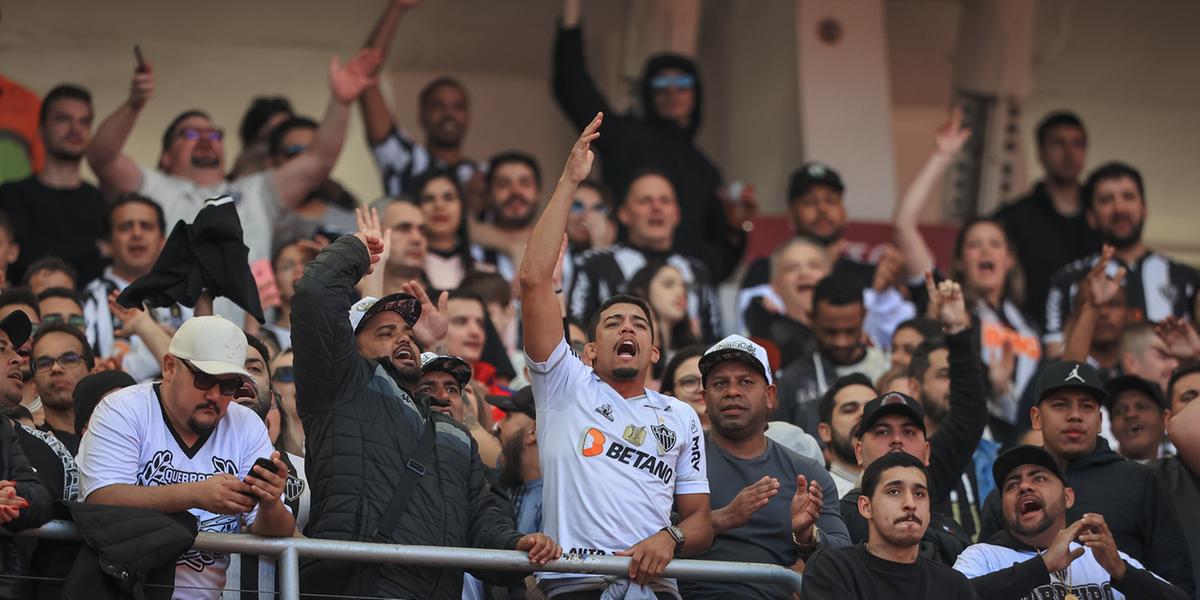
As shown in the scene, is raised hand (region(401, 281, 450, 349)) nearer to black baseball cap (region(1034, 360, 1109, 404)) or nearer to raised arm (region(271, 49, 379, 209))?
black baseball cap (region(1034, 360, 1109, 404))

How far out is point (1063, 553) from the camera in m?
7.55

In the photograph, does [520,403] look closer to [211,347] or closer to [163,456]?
[211,347]

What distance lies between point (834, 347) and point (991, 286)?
229 cm

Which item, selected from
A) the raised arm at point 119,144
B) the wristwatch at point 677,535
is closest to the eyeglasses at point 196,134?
the raised arm at point 119,144

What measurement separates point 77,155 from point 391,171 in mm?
2046

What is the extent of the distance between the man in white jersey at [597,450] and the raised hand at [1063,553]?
1.30 metres

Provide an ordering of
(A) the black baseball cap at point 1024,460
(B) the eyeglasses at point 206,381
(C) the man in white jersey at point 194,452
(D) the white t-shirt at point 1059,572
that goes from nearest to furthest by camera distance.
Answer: (C) the man in white jersey at point 194,452, (B) the eyeglasses at point 206,381, (D) the white t-shirt at point 1059,572, (A) the black baseball cap at point 1024,460

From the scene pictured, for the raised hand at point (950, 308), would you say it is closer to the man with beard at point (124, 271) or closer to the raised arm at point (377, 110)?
the man with beard at point (124, 271)

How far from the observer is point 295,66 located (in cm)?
1561

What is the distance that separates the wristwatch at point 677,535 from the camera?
7367mm

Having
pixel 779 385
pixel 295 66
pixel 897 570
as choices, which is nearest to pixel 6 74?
pixel 295 66

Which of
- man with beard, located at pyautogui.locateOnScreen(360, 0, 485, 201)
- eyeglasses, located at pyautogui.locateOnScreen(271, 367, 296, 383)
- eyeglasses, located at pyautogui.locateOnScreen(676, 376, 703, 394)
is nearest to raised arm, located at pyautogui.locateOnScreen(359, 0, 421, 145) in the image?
man with beard, located at pyautogui.locateOnScreen(360, 0, 485, 201)

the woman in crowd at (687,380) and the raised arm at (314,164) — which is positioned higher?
the raised arm at (314,164)

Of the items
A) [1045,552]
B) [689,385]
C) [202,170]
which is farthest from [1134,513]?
[202,170]
